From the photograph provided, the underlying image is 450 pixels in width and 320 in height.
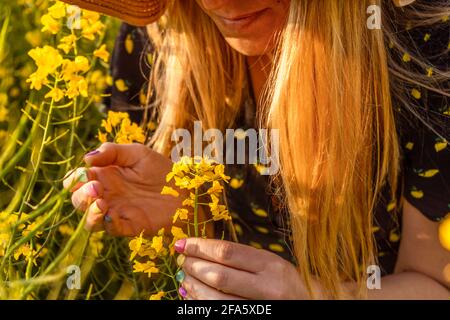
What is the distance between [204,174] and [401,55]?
466 mm

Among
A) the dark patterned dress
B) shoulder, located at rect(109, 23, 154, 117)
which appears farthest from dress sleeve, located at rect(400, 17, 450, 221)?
shoulder, located at rect(109, 23, 154, 117)

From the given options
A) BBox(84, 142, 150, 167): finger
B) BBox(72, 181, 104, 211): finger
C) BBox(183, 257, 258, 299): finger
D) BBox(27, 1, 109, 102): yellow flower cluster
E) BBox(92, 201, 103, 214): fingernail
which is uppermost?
BBox(27, 1, 109, 102): yellow flower cluster

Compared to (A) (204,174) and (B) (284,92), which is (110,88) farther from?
(A) (204,174)

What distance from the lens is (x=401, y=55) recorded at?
131 centimetres

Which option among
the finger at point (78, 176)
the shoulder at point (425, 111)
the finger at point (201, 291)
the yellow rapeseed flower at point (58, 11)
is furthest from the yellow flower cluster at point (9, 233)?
the shoulder at point (425, 111)

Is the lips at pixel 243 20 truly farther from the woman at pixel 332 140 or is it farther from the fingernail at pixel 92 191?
the fingernail at pixel 92 191

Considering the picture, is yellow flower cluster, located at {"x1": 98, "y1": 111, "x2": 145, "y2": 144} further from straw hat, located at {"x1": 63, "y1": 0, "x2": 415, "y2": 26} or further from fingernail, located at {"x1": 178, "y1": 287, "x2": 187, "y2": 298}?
fingernail, located at {"x1": 178, "y1": 287, "x2": 187, "y2": 298}

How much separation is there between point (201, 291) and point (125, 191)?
32 centimetres

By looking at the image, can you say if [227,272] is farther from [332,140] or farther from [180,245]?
[332,140]

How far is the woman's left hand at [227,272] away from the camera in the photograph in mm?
1022

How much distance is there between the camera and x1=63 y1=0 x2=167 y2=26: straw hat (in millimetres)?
1276

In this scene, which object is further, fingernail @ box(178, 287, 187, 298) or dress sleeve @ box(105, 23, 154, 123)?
dress sleeve @ box(105, 23, 154, 123)

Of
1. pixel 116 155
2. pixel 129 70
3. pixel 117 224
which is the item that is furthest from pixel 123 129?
pixel 129 70
